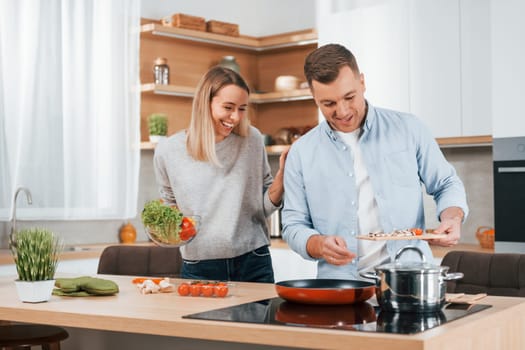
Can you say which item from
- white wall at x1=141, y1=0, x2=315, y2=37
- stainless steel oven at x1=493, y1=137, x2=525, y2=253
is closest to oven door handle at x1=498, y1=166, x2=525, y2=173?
stainless steel oven at x1=493, y1=137, x2=525, y2=253

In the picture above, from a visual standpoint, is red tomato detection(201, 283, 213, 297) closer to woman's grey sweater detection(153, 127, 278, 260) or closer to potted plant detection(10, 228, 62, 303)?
potted plant detection(10, 228, 62, 303)

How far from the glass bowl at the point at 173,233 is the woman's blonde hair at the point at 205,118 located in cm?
52

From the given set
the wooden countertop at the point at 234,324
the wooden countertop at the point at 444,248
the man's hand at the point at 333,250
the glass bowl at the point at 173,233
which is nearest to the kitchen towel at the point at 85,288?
the wooden countertop at the point at 234,324

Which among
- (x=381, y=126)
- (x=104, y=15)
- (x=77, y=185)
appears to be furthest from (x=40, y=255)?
(x=104, y=15)

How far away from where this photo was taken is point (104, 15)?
205 inches

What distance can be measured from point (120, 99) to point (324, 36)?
1.44m

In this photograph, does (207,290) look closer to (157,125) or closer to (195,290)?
(195,290)

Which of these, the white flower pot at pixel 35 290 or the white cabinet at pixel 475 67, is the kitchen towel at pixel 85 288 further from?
the white cabinet at pixel 475 67

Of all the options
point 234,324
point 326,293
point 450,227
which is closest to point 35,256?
point 234,324

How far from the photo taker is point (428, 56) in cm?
498

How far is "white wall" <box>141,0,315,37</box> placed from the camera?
596 cm

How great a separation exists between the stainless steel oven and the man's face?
6.61ft

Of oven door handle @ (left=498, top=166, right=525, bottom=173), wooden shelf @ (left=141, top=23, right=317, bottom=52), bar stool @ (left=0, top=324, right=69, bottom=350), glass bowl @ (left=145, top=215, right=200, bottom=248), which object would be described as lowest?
bar stool @ (left=0, top=324, right=69, bottom=350)

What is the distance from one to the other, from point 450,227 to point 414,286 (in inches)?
19.9
